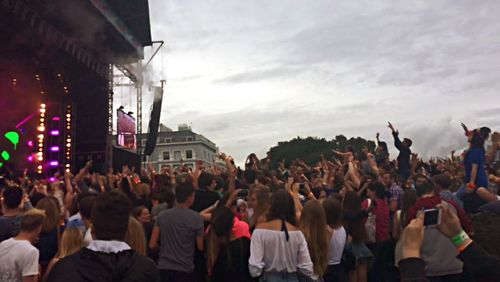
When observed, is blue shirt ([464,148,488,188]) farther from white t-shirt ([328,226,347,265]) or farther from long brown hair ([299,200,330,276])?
long brown hair ([299,200,330,276])

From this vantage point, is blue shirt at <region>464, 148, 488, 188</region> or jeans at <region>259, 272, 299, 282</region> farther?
blue shirt at <region>464, 148, 488, 188</region>

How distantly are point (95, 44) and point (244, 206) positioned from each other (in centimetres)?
1284

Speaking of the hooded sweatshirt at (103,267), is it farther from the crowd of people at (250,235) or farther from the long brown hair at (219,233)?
the long brown hair at (219,233)

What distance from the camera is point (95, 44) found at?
16750 millimetres

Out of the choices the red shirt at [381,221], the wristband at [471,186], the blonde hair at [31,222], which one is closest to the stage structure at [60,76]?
the blonde hair at [31,222]

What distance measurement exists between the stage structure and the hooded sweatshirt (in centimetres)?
1160

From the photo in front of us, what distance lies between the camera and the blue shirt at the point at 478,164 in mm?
6855

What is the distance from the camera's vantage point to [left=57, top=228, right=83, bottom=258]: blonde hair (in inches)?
147

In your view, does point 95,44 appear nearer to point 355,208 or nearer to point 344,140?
point 355,208

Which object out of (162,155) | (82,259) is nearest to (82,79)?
(82,259)

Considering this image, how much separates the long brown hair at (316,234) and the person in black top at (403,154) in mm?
5872

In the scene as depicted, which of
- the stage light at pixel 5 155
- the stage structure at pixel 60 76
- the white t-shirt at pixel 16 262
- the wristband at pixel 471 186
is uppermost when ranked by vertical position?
the stage structure at pixel 60 76

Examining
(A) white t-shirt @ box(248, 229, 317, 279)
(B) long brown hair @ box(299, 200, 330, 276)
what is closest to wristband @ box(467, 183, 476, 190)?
(B) long brown hair @ box(299, 200, 330, 276)

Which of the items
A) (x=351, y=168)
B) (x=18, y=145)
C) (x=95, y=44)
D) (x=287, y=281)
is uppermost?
(x=95, y=44)
